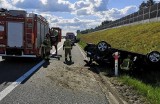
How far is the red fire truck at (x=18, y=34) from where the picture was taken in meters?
22.0

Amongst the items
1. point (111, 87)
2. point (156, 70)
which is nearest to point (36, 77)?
point (111, 87)

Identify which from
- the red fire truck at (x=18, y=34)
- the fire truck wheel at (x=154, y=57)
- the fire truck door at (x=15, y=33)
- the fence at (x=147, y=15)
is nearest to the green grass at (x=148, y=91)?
the fire truck wheel at (x=154, y=57)

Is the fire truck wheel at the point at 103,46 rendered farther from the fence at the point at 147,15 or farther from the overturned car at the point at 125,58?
the fence at the point at 147,15

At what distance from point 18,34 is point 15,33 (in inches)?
6.7

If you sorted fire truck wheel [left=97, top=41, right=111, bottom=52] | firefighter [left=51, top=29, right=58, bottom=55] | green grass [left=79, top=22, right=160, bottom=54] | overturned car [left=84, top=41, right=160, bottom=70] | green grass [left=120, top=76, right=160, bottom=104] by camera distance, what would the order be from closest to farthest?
green grass [left=120, top=76, right=160, bottom=104]
overturned car [left=84, top=41, right=160, bottom=70]
fire truck wheel [left=97, top=41, right=111, bottom=52]
green grass [left=79, top=22, right=160, bottom=54]
firefighter [left=51, top=29, right=58, bottom=55]

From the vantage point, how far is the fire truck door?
72.5ft

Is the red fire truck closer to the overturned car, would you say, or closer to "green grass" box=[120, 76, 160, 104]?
the overturned car

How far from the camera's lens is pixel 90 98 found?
35.8ft

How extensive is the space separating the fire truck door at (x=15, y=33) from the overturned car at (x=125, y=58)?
371cm

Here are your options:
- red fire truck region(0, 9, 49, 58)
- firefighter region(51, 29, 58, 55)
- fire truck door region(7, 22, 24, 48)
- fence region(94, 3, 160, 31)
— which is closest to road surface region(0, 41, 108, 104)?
red fire truck region(0, 9, 49, 58)

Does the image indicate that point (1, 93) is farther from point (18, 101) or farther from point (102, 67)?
point (102, 67)

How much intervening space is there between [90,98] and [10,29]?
12241 mm

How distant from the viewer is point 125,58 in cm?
1747

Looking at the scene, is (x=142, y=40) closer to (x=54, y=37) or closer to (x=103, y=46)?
(x=54, y=37)
